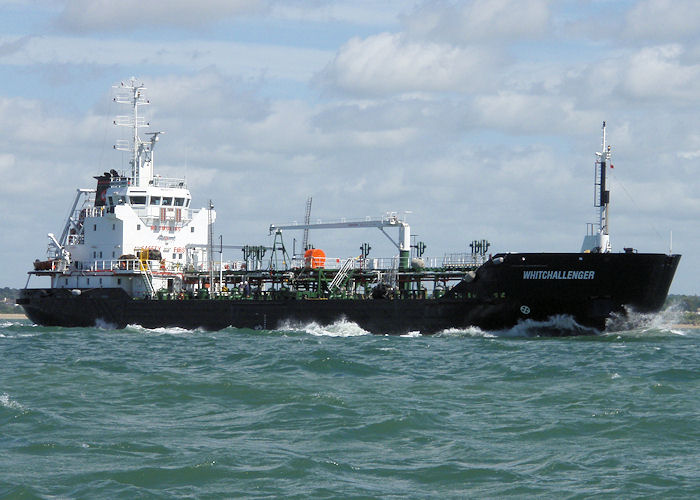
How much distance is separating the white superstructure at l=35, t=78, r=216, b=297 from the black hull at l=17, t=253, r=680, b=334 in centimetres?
488

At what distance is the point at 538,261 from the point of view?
4153 cm

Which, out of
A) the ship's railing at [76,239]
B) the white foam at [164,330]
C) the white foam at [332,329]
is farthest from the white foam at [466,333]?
the ship's railing at [76,239]

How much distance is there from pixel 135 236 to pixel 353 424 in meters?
38.5

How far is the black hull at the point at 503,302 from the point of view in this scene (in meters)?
40.9

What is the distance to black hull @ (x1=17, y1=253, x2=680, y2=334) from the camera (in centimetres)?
4088

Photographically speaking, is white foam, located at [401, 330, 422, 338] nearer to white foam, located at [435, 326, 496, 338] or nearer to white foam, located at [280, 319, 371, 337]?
white foam, located at [435, 326, 496, 338]

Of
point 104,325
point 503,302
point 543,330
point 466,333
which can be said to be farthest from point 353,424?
point 104,325

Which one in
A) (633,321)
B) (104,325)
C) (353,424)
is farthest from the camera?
(104,325)

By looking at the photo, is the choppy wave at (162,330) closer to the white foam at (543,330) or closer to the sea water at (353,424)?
the sea water at (353,424)

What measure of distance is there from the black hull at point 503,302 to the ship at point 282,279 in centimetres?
5

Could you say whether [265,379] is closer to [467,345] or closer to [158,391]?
[158,391]

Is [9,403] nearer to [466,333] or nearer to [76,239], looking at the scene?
[466,333]

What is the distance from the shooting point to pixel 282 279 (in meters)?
53.7

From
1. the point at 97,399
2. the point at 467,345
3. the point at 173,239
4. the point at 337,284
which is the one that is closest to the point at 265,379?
the point at 97,399
